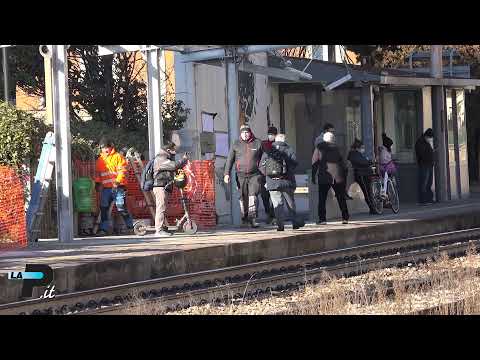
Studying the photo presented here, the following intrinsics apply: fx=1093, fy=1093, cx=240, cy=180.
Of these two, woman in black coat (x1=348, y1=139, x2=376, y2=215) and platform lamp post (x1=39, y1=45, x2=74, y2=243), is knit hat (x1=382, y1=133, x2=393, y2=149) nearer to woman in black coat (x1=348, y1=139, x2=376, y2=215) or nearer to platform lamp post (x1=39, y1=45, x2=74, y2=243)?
woman in black coat (x1=348, y1=139, x2=376, y2=215)

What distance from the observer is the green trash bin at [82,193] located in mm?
19312

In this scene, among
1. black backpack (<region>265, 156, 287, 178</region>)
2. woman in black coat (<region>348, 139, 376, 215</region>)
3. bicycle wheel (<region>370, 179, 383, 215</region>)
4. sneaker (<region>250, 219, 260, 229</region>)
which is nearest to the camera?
black backpack (<region>265, 156, 287, 178</region>)

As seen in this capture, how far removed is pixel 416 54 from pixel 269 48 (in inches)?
634

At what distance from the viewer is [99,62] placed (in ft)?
80.5

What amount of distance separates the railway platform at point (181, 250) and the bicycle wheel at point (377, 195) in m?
0.79

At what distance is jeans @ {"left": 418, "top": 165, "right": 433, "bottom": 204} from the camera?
26688 mm

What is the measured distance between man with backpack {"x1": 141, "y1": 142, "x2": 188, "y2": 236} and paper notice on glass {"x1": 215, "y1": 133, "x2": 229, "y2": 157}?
15.0 ft

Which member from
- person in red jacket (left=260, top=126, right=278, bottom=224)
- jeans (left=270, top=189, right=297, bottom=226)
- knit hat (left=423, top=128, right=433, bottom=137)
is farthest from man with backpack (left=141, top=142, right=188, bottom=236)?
knit hat (left=423, top=128, right=433, bottom=137)

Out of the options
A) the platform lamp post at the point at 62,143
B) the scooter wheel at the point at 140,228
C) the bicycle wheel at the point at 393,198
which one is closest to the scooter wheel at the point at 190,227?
the scooter wheel at the point at 140,228

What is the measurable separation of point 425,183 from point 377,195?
358cm

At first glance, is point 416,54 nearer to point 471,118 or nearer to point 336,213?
point 471,118

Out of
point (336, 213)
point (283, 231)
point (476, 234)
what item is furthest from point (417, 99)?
point (283, 231)

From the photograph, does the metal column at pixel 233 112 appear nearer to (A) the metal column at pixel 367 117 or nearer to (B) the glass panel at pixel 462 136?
(A) the metal column at pixel 367 117

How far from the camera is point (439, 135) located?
94.2 ft
